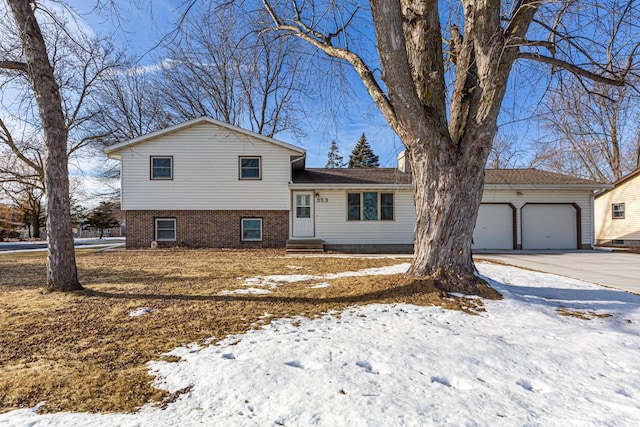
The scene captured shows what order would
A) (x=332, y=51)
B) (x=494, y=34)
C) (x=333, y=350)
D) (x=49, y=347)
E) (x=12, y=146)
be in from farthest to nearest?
(x=12, y=146), (x=332, y=51), (x=494, y=34), (x=49, y=347), (x=333, y=350)

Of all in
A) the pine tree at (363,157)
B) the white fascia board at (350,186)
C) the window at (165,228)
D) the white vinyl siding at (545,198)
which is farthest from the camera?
the pine tree at (363,157)

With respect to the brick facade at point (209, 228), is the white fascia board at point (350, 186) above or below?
above

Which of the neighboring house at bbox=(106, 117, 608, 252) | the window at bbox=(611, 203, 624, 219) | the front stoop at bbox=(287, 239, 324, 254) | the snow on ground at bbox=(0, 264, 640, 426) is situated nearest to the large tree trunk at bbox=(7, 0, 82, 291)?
the snow on ground at bbox=(0, 264, 640, 426)

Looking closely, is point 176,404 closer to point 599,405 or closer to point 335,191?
point 599,405

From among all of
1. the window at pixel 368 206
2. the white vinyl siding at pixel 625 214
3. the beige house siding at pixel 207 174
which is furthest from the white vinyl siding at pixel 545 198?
the beige house siding at pixel 207 174

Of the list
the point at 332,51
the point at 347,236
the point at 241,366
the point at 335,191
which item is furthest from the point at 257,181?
the point at 241,366

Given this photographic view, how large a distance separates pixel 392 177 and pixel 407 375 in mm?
12578

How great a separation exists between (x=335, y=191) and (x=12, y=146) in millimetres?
16793

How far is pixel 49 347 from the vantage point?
2.95 m

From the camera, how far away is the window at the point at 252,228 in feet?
44.9

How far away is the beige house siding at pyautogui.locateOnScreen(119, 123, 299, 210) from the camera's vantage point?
1331 cm

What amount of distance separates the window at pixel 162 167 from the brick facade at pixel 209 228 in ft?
5.32

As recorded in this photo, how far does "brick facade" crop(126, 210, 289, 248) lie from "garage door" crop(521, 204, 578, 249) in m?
11.0

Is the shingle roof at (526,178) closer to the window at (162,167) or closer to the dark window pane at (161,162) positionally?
the window at (162,167)
